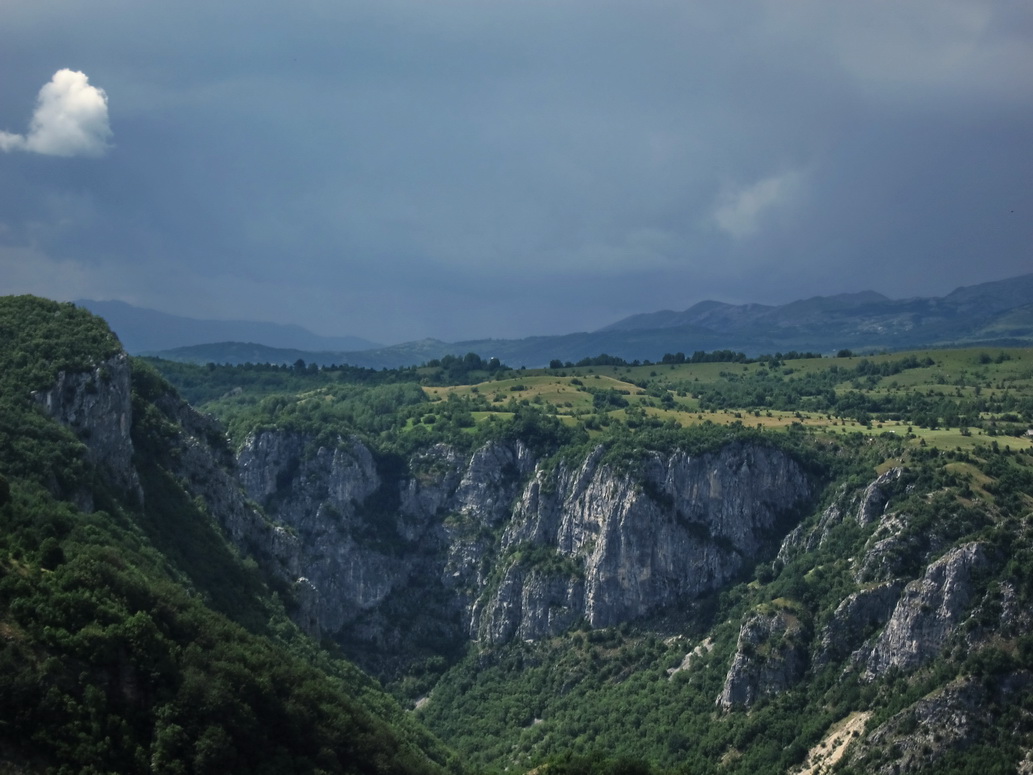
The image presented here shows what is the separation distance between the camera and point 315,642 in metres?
122

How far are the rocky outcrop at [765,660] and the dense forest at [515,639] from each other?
0.95 feet

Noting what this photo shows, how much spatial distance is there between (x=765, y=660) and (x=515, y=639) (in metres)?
51.8

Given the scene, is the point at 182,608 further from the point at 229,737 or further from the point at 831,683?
the point at 831,683

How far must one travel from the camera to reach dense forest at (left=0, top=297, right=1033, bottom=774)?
7038 cm

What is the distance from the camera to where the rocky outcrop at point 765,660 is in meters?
132

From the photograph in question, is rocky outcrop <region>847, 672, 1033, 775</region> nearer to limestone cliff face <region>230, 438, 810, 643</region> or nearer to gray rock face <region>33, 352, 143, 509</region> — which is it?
limestone cliff face <region>230, 438, 810, 643</region>

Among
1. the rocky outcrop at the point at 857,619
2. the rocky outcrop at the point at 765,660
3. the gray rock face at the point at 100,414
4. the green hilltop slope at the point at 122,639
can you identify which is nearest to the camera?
the green hilltop slope at the point at 122,639

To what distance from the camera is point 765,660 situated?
435ft

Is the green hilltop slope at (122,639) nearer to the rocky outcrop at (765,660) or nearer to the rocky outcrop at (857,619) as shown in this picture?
the rocky outcrop at (765,660)

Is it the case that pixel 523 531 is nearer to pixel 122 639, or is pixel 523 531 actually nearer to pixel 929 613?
pixel 929 613

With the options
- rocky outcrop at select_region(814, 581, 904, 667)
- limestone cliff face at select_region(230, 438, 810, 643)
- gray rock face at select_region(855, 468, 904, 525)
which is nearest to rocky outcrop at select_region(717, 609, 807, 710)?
rocky outcrop at select_region(814, 581, 904, 667)

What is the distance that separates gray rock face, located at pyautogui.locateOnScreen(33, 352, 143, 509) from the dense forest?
1.24 ft

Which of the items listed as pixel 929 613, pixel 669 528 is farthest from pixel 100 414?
pixel 929 613

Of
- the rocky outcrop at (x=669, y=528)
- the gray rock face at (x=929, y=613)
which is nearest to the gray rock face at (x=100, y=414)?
the rocky outcrop at (x=669, y=528)
